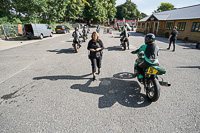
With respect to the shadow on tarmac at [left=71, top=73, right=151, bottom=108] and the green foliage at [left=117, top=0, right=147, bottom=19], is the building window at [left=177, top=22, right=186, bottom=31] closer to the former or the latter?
the shadow on tarmac at [left=71, top=73, right=151, bottom=108]

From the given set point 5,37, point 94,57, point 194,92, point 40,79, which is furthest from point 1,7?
point 194,92

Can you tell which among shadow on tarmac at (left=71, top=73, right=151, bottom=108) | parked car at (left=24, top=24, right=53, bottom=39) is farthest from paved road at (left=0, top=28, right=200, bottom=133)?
parked car at (left=24, top=24, right=53, bottom=39)

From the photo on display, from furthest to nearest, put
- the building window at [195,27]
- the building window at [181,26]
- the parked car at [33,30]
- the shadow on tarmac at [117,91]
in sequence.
A: the building window at [181,26] → the building window at [195,27] → the parked car at [33,30] → the shadow on tarmac at [117,91]

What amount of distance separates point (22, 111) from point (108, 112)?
7.39 feet

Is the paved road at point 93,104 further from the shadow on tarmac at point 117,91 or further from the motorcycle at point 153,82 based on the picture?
the motorcycle at point 153,82

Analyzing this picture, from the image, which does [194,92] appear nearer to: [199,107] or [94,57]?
[199,107]

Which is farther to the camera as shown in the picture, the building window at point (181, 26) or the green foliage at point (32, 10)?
the green foliage at point (32, 10)

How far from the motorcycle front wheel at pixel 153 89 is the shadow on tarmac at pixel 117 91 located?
0.19m

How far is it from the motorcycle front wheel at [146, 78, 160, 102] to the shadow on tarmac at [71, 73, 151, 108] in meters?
0.19

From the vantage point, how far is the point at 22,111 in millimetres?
2934

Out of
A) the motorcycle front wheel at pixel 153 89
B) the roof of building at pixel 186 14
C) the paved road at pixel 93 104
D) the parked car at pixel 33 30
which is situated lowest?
the paved road at pixel 93 104

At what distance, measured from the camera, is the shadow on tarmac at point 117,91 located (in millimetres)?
3215

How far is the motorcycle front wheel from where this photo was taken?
2.94m

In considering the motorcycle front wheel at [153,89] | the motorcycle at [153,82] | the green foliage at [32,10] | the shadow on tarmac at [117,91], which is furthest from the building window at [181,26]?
the green foliage at [32,10]
